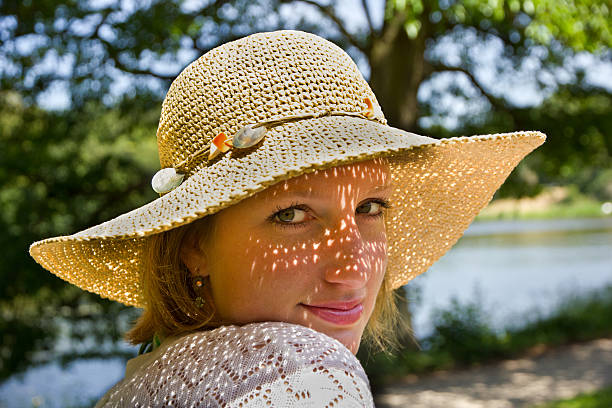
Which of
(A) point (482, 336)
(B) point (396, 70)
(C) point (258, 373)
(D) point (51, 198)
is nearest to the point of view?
(C) point (258, 373)

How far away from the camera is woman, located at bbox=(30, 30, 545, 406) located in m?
1.06

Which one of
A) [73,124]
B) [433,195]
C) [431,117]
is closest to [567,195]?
[431,117]

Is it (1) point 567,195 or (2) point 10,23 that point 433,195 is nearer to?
(2) point 10,23

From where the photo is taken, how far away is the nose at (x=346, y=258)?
1.14 m

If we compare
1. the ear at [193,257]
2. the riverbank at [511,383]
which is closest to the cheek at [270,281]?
the ear at [193,257]

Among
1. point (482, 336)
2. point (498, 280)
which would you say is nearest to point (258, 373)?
point (482, 336)

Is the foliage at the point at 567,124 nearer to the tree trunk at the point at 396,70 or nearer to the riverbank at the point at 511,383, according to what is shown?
the tree trunk at the point at 396,70

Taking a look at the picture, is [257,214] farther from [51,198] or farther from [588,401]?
[588,401]

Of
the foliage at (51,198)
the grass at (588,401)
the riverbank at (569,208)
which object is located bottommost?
the riverbank at (569,208)

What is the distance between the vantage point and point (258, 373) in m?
0.87

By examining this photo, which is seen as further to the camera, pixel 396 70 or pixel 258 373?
pixel 396 70

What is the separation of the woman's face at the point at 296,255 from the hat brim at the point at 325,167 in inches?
2.7

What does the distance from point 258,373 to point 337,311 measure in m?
0.32

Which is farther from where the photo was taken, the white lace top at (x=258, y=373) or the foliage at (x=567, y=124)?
the foliage at (x=567, y=124)
